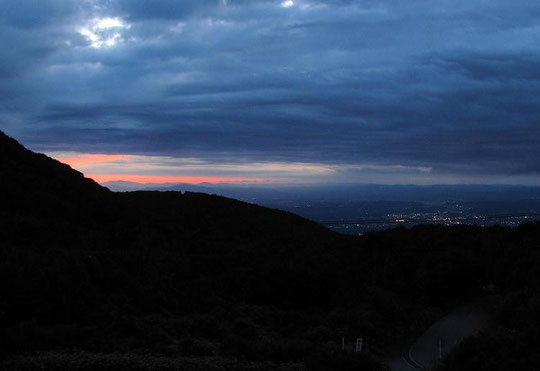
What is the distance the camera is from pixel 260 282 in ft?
90.0

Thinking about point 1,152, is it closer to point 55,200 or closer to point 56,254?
point 55,200

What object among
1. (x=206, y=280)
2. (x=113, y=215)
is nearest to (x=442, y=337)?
(x=206, y=280)

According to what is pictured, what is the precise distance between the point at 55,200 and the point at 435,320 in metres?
Answer: 27.5

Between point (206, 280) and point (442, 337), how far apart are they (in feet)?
42.4

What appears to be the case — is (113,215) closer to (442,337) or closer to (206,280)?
(206,280)

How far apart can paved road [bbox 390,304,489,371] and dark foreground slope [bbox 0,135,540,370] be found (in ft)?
2.61

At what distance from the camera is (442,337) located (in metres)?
19.8

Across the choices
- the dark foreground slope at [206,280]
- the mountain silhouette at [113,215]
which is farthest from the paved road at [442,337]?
the mountain silhouette at [113,215]

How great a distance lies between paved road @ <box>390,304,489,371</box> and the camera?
54.4 ft

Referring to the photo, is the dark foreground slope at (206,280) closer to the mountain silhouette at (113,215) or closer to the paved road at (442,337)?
the mountain silhouette at (113,215)

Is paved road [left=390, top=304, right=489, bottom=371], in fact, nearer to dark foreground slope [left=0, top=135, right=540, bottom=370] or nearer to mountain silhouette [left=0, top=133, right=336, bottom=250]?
dark foreground slope [left=0, top=135, right=540, bottom=370]

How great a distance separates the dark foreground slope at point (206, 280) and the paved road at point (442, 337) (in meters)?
0.80

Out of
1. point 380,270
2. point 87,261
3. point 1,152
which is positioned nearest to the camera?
point 87,261

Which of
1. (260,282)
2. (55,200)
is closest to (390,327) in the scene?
(260,282)
